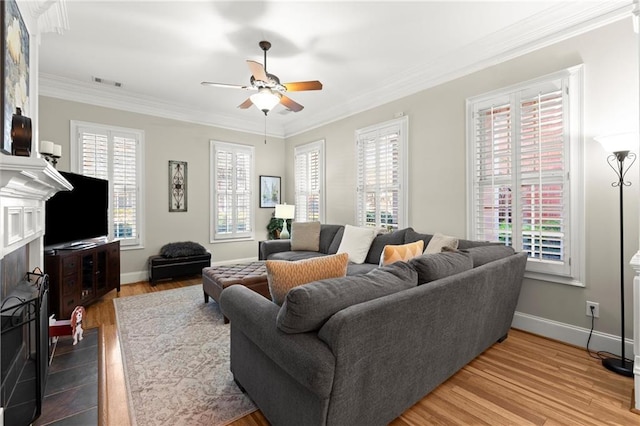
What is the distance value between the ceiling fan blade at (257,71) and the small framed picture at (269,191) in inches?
131

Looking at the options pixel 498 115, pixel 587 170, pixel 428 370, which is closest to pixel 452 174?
pixel 498 115

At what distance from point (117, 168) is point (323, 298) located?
183 inches

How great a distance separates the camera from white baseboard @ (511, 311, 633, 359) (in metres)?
2.45

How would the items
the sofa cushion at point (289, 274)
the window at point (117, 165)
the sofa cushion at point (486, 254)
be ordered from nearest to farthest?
the sofa cushion at point (289, 274)
the sofa cushion at point (486, 254)
the window at point (117, 165)

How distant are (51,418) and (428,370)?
2.20m

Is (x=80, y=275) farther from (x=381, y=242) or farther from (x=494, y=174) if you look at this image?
(x=494, y=174)

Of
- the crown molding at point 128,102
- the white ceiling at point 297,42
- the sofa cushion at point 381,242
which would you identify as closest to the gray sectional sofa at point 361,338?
the sofa cushion at point 381,242

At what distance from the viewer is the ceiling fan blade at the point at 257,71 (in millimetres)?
2683

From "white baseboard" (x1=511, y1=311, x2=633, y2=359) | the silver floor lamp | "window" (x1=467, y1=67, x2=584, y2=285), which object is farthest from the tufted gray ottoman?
the silver floor lamp

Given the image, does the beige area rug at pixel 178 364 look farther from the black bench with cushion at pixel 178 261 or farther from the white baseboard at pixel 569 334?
the white baseboard at pixel 569 334

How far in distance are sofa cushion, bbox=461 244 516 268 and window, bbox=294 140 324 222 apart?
3.31 m

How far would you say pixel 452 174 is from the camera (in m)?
3.51

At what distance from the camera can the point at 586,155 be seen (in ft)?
8.40

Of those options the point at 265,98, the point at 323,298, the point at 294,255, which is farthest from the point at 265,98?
the point at 323,298
